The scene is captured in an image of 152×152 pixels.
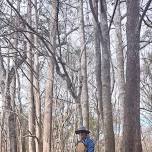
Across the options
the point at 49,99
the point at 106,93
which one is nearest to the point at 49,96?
the point at 49,99

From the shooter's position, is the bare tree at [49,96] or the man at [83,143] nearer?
the man at [83,143]

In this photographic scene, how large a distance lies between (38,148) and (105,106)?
433 cm

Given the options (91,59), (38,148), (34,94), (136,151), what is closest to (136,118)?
(136,151)

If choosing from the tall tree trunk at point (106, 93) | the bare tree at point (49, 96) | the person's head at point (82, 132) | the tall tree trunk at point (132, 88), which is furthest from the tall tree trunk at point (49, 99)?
the tall tree trunk at point (132, 88)

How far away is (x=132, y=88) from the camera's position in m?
7.20

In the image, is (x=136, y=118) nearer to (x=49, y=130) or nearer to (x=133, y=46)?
(x=133, y=46)

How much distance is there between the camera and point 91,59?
2636 centimetres

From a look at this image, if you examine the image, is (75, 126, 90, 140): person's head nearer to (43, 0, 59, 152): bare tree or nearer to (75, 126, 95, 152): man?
(75, 126, 95, 152): man

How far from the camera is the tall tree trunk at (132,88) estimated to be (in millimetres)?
6969

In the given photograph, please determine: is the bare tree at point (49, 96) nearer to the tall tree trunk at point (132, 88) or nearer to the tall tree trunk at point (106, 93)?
the tall tree trunk at point (106, 93)

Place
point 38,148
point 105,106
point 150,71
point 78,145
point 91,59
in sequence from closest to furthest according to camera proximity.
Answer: point 78,145
point 105,106
point 38,148
point 91,59
point 150,71

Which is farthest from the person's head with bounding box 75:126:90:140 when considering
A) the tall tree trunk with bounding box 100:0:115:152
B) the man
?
the tall tree trunk with bounding box 100:0:115:152

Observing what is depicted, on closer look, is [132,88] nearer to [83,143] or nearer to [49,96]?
[83,143]

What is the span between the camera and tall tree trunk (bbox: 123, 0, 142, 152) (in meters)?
6.97
